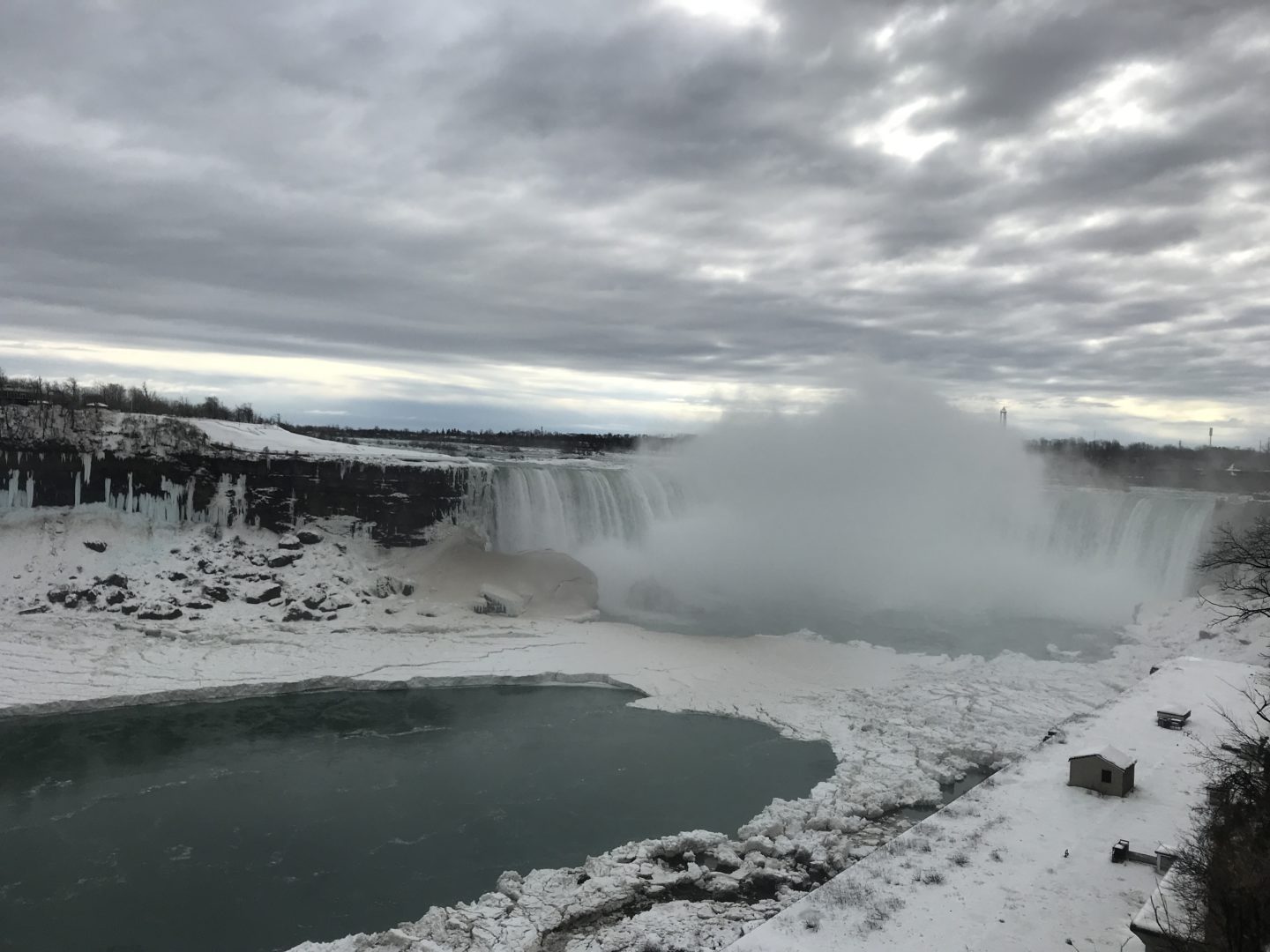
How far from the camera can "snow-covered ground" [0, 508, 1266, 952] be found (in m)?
11.9

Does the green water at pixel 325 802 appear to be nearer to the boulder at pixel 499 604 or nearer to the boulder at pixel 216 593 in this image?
the boulder at pixel 216 593

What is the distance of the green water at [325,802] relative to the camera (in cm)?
1191

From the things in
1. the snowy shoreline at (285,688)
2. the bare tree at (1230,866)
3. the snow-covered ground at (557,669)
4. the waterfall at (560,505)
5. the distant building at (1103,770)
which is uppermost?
the waterfall at (560,505)

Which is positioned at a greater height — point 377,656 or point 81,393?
point 81,393

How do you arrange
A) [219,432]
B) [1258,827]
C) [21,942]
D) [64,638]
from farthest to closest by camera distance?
1. [219,432]
2. [64,638]
3. [21,942]
4. [1258,827]

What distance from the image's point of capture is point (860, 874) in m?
11.8

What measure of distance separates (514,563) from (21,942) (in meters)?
21.2

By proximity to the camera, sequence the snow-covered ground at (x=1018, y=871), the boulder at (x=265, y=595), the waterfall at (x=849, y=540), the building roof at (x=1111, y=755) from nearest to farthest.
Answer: the snow-covered ground at (x=1018, y=871) → the building roof at (x=1111, y=755) → the boulder at (x=265, y=595) → the waterfall at (x=849, y=540)

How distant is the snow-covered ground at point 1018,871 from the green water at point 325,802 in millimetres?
3444

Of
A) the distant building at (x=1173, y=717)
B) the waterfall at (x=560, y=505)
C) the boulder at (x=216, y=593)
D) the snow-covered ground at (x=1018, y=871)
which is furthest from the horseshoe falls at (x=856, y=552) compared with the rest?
the snow-covered ground at (x=1018, y=871)

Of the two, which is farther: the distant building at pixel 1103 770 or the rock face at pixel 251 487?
the rock face at pixel 251 487

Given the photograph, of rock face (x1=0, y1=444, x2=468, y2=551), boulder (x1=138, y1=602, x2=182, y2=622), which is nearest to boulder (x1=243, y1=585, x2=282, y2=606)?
boulder (x1=138, y1=602, x2=182, y2=622)

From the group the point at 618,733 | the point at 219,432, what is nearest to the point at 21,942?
the point at 618,733

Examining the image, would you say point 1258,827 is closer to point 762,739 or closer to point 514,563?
point 762,739
